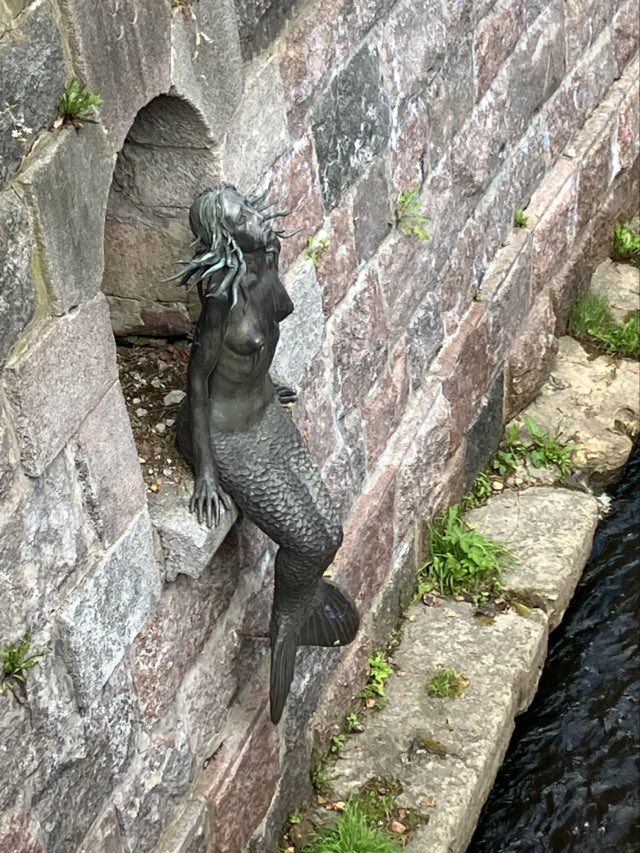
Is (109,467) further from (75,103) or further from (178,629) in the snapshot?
(75,103)

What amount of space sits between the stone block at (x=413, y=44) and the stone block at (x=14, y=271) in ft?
6.50

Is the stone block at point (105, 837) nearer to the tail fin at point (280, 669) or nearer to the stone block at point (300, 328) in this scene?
the tail fin at point (280, 669)

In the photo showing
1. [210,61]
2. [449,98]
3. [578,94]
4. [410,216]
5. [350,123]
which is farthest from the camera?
[578,94]

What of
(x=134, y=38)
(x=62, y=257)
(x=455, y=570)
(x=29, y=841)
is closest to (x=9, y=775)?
(x=29, y=841)

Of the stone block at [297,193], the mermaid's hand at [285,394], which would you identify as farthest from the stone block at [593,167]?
the mermaid's hand at [285,394]

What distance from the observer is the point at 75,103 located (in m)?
2.54

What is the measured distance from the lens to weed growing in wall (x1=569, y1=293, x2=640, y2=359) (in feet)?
20.6

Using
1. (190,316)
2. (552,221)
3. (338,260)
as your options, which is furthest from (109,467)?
(552,221)

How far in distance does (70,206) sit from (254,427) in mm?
930

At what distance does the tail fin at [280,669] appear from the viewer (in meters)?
3.67

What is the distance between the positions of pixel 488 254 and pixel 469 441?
78 centimetres

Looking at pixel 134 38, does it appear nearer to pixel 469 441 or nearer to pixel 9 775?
pixel 9 775

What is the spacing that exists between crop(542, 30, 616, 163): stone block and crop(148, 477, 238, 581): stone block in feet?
10.4

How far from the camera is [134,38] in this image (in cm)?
275
